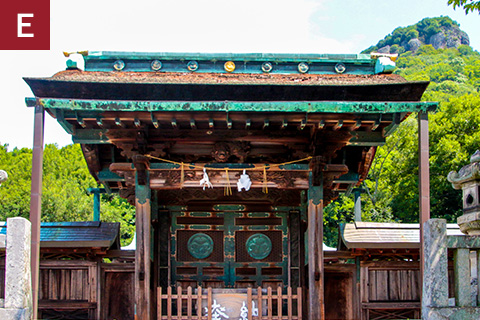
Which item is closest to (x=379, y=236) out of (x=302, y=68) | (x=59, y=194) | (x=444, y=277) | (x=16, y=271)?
(x=302, y=68)

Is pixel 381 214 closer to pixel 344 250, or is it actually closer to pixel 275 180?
pixel 344 250

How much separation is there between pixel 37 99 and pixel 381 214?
27.3 metres

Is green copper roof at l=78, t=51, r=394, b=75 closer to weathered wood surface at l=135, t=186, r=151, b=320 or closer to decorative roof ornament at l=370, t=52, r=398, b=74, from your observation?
decorative roof ornament at l=370, t=52, r=398, b=74

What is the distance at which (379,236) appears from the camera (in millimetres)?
13719

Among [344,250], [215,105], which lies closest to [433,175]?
[344,250]

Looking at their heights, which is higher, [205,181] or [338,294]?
[205,181]

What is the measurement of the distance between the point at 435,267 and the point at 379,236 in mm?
6007

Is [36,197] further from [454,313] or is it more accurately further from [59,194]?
[59,194]

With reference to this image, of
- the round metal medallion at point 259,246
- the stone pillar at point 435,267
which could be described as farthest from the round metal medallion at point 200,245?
the stone pillar at point 435,267

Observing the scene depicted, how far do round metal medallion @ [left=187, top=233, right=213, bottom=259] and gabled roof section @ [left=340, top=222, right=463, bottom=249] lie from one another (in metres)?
3.26

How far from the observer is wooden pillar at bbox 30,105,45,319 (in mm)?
9133

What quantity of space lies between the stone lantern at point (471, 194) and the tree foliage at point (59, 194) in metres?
28.5

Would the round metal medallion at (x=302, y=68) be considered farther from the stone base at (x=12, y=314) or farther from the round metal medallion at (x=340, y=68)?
the stone base at (x=12, y=314)

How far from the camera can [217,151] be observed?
38.3 ft
